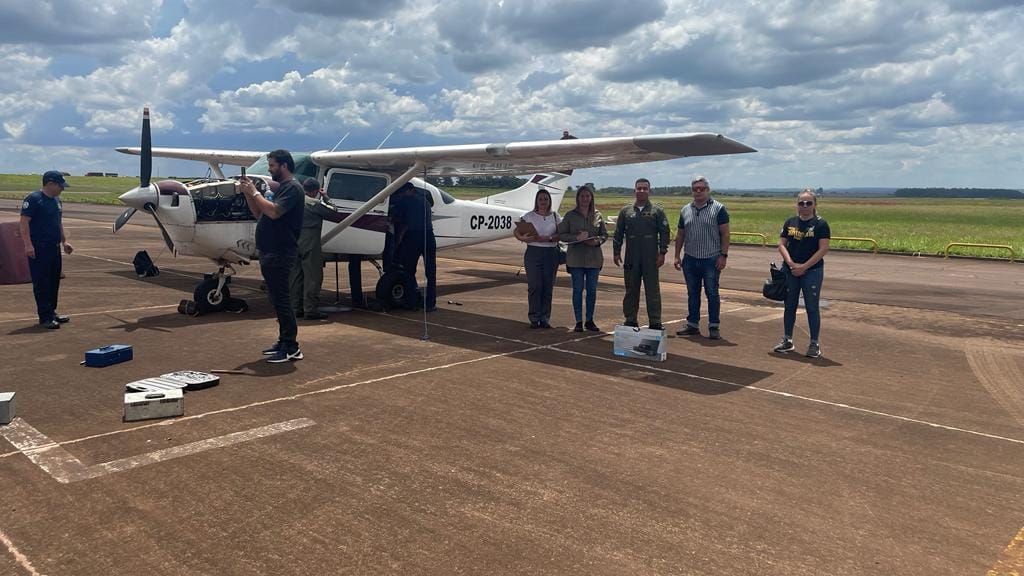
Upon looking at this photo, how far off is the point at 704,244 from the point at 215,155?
11.1 metres

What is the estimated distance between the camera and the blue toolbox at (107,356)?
6148 mm

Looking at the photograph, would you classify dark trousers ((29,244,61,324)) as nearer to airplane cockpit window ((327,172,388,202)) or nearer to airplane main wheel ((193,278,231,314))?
airplane main wheel ((193,278,231,314))

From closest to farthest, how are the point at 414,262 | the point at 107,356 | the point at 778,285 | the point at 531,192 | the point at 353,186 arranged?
1. the point at 107,356
2. the point at 778,285
3. the point at 414,262
4. the point at 353,186
5. the point at 531,192

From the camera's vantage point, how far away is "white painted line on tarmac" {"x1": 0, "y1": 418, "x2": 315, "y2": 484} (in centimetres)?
379

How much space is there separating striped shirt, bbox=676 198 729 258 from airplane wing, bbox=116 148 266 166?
878 centimetres

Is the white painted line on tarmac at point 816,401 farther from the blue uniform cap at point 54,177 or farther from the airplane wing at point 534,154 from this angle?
the blue uniform cap at point 54,177

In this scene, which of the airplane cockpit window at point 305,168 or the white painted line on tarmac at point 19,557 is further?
the airplane cockpit window at point 305,168

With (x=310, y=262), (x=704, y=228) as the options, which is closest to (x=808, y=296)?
(x=704, y=228)

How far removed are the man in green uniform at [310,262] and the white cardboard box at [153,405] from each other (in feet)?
13.4

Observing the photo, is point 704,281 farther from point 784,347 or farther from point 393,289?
point 393,289

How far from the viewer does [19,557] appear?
2.87 m

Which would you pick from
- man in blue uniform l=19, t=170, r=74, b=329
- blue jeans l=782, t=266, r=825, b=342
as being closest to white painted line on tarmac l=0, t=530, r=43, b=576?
man in blue uniform l=19, t=170, r=74, b=329

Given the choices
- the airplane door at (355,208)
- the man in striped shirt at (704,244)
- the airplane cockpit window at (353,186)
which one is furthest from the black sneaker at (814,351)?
the airplane cockpit window at (353,186)

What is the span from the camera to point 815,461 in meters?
4.21
